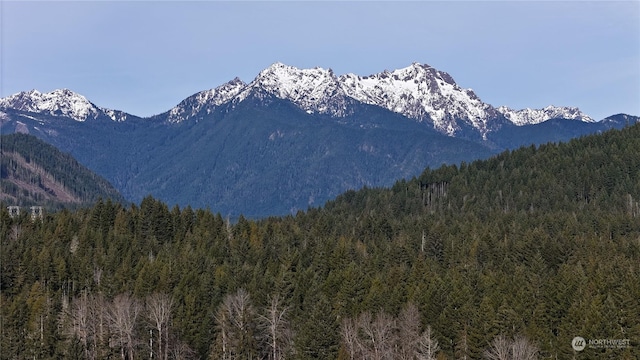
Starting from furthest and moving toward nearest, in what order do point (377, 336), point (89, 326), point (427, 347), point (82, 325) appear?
point (89, 326) < point (82, 325) < point (377, 336) < point (427, 347)

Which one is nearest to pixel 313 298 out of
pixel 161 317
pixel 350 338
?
pixel 350 338

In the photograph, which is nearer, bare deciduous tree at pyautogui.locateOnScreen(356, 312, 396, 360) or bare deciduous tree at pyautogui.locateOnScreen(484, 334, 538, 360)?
bare deciduous tree at pyautogui.locateOnScreen(484, 334, 538, 360)

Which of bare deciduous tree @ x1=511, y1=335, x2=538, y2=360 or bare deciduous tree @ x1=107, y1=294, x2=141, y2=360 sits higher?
bare deciduous tree @ x1=107, y1=294, x2=141, y2=360

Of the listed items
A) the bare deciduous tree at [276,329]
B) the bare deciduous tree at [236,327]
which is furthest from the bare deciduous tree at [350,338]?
the bare deciduous tree at [236,327]

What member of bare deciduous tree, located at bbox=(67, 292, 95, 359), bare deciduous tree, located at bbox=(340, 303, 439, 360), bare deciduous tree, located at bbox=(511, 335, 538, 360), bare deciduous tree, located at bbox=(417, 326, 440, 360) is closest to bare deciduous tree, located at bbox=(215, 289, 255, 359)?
bare deciduous tree, located at bbox=(340, 303, 439, 360)

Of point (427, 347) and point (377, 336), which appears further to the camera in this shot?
point (377, 336)

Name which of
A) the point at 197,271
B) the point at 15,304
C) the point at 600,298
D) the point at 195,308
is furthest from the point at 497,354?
the point at 15,304

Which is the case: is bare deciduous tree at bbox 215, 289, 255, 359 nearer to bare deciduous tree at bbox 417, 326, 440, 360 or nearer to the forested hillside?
the forested hillside

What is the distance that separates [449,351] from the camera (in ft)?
326

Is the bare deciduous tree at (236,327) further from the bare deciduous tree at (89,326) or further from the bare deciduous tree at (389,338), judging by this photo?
the bare deciduous tree at (89,326)

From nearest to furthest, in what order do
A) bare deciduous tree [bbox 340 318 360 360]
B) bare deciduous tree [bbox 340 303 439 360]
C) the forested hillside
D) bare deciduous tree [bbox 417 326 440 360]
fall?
bare deciduous tree [bbox 417 326 440 360]
bare deciduous tree [bbox 340 303 439 360]
the forested hillside
bare deciduous tree [bbox 340 318 360 360]

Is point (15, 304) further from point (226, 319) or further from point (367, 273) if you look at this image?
point (367, 273)

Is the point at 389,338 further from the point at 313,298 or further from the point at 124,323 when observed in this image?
the point at 124,323

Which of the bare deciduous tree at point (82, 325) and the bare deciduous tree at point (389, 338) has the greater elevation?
the bare deciduous tree at point (82, 325)
